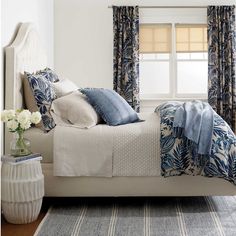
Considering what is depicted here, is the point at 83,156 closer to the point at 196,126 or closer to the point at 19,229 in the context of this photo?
the point at 19,229

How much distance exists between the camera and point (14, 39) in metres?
3.76

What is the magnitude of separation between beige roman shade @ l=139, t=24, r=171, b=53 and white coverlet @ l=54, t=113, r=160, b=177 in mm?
3885

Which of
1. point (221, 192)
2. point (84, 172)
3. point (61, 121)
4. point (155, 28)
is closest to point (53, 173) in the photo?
point (84, 172)

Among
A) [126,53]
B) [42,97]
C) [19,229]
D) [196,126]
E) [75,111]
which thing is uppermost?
[126,53]

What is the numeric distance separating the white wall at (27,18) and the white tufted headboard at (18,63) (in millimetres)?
49

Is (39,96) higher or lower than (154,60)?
lower

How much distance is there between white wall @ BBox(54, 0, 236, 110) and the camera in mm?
6633

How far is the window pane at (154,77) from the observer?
695 cm

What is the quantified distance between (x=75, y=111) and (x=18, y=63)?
602mm

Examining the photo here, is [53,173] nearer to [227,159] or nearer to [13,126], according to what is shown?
[13,126]

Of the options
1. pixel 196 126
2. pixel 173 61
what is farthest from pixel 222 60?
pixel 196 126

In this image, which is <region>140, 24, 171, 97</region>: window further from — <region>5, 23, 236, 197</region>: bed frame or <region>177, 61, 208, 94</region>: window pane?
<region>5, 23, 236, 197</region>: bed frame

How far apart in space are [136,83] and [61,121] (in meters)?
3.33

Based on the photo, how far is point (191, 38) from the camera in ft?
22.5
